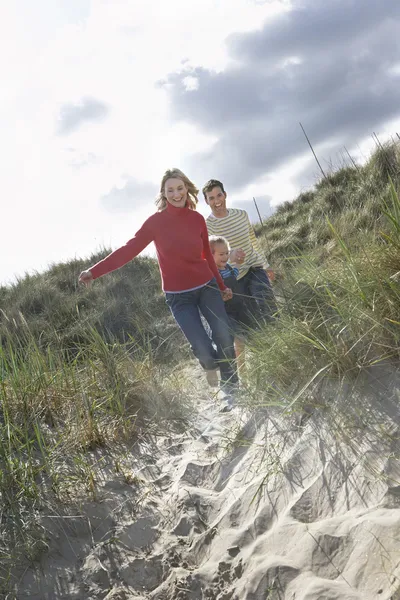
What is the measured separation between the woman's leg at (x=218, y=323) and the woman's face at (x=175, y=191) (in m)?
0.68

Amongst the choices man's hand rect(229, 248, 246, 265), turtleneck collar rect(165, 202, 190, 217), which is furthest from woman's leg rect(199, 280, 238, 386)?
turtleneck collar rect(165, 202, 190, 217)

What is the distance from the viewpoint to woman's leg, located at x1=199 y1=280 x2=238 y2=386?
3.72m

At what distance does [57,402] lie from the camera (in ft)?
11.2

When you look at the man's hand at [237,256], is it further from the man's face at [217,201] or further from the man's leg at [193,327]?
the man's face at [217,201]

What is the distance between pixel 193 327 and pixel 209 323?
0.18 meters

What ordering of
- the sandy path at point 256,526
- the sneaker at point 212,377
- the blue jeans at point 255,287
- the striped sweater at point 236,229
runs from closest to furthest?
1. the sandy path at point 256,526
2. the sneaker at point 212,377
3. the blue jeans at point 255,287
4. the striped sweater at point 236,229

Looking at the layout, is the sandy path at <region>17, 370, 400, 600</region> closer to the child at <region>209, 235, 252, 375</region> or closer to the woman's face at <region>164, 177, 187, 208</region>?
the child at <region>209, 235, 252, 375</region>

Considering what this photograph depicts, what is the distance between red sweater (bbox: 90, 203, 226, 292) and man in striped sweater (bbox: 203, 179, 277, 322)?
0.48 metres

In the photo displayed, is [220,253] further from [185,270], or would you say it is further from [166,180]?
[166,180]

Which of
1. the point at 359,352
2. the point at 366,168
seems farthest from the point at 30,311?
the point at 359,352

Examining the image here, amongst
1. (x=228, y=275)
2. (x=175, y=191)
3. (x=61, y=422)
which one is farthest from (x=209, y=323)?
(x=61, y=422)

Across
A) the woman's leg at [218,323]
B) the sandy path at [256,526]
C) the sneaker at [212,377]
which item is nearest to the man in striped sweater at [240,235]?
the woman's leg at [218,323]

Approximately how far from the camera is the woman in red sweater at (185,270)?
12.1 feet

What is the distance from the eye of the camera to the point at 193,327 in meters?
3.68
